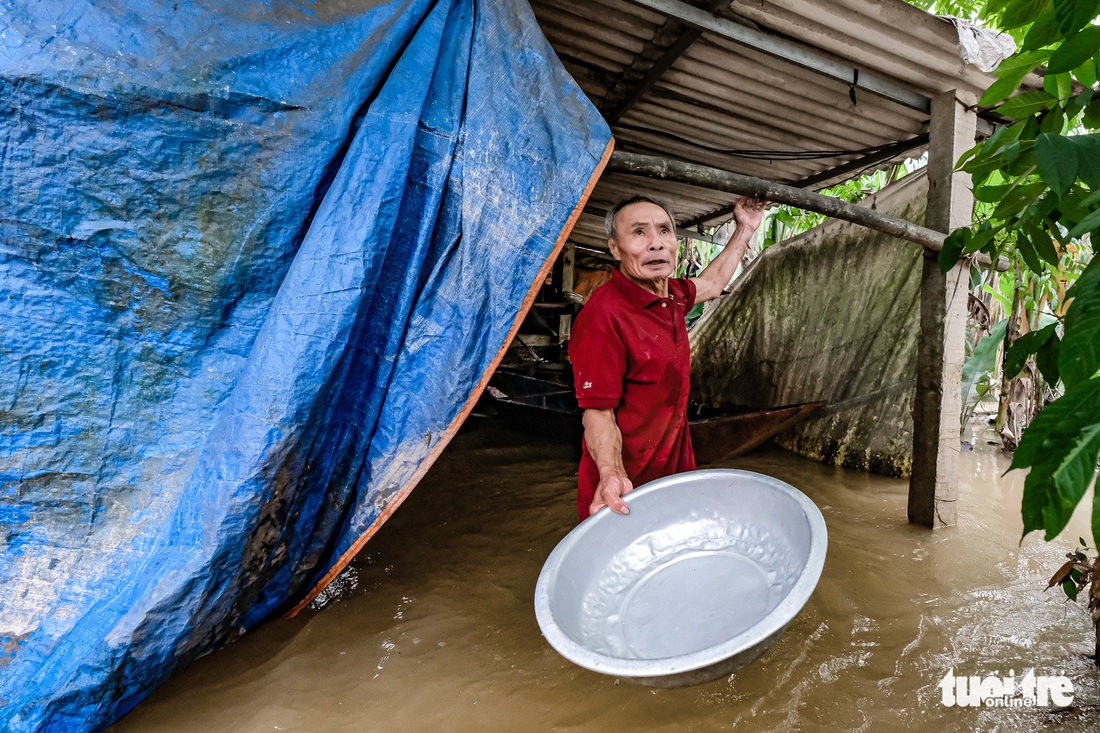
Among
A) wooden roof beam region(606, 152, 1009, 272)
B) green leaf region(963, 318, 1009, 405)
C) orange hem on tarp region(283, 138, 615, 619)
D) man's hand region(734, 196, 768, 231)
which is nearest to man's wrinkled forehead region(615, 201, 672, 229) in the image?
wooden roof beam region(606, 152, 1009, 272)

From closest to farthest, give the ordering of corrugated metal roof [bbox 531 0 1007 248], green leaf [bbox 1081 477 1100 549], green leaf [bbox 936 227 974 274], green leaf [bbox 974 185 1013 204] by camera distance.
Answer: green leaf [bbox 1081 477 1100 549], green leaf [bbox 974 185 1013 204], green leaf [bbox 936 227 974 274], corrugated metal roof [bbox 531 0 1007 248]

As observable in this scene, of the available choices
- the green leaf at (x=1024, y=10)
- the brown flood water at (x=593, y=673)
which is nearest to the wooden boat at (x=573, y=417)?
the brown flood water at (x=593, y=673)

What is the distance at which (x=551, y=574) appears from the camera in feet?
4.19

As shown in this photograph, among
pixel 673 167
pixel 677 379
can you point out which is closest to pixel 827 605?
pixel 677 379

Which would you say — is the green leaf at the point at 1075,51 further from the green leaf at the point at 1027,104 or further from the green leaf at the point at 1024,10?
the green leaf at the point at 1027,104

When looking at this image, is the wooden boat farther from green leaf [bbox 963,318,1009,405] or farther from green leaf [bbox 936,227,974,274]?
green leaf [bbox 936,227,974,274]

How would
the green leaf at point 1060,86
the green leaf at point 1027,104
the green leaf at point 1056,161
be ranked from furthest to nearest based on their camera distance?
the green leaf at point 1027,104
the green leaf at point 1060,86
the green leaf at point 1056,161

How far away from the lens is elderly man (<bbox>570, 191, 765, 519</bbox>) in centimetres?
157

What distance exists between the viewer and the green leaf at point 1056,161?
32.0 inches

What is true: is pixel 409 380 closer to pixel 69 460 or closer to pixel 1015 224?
pixel 69 460

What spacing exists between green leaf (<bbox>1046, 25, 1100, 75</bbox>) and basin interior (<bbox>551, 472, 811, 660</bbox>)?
96cm

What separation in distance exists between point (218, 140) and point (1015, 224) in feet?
6.32

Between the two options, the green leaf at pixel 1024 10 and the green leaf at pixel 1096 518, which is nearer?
the green leaf at pixel 1096 518

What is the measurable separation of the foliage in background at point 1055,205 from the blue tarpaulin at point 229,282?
904 millimetres
